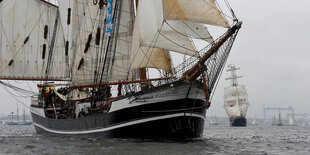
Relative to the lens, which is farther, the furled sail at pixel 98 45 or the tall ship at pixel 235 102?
the tall ship at pixel 235 102

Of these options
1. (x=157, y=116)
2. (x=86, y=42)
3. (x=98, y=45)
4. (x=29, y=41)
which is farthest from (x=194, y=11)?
(x=29, y=41)

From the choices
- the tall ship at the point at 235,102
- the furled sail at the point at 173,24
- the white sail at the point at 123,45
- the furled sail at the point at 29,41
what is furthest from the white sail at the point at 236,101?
the furled sail at the point at 173,24

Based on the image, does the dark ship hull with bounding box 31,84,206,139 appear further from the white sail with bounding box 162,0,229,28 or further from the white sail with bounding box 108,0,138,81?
the white sail with bounding box 108,0,138,81

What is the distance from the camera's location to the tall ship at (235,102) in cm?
11025

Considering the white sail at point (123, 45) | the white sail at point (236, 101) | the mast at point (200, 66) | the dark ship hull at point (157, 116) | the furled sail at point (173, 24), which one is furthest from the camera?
the white sail at point (236, 101)

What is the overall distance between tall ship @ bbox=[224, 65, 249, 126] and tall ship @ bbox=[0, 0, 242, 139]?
83.9 meters

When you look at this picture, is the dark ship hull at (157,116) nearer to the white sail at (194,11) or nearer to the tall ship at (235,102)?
the white sail at (194,11)

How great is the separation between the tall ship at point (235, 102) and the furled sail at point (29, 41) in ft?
272

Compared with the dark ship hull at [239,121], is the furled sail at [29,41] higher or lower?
higher

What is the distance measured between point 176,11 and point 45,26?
70.6 ft

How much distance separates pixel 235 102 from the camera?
381ft

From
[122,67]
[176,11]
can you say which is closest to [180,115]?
[176,11]

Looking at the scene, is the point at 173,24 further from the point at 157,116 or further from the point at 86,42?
the point at 86,42

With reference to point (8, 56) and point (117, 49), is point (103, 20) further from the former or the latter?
point (8, 56)
